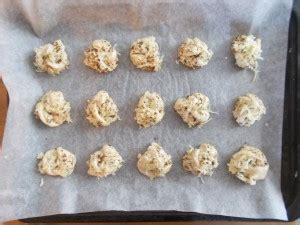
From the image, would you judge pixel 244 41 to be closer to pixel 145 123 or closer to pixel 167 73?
pixel 167 73

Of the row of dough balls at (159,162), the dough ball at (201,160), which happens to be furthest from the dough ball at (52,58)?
the dough ball at (201,160)

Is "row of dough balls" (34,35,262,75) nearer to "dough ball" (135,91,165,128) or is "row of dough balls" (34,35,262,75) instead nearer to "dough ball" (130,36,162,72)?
"dough ball" (130,36,162,72)

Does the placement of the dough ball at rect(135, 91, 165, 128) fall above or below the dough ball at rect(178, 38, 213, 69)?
below

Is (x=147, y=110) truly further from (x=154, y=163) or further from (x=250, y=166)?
(x=250, y=166)

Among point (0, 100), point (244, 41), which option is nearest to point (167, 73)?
point (244, 41)

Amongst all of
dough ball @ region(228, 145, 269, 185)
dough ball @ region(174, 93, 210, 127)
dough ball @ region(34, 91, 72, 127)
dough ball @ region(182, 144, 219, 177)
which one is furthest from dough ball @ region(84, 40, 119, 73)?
dough ball @ region(228, 145, 269, 185)

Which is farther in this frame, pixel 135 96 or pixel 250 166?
pixel 135 96

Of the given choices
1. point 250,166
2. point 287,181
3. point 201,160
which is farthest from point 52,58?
point 287,181
